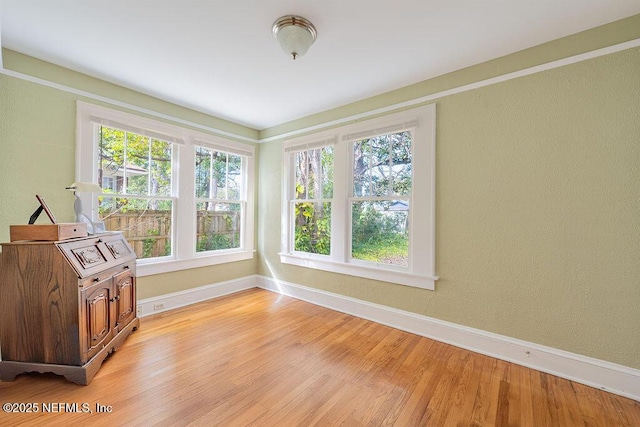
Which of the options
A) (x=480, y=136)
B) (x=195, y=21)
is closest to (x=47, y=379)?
(x=195, y=21)

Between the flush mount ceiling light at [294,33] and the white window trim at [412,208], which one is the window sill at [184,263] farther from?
the flush mount ceiling light at [294,33]

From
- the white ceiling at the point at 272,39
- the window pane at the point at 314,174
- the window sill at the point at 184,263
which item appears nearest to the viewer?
the white ceiling at the point at 272,39

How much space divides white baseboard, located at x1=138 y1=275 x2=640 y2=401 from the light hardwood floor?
8 centimetres

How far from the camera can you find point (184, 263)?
3514 mm

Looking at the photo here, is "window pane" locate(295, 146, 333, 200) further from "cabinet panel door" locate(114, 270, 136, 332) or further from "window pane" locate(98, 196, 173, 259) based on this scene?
"cabinet panel door" locate(114, 270, 136, 332)

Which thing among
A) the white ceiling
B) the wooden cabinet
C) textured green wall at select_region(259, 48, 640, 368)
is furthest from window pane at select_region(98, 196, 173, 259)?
textured green wall at select_region(259, 48, 640, 368)

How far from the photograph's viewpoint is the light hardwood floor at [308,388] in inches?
63.7

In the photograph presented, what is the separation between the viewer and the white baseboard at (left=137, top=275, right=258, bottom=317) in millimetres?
3148

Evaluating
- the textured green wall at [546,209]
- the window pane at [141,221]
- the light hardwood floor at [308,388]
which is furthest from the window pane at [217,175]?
the textured green wall at [546,209]

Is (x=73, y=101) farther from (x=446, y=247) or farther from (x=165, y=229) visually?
(x=446, y=247)

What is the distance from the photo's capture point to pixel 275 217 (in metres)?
4.19

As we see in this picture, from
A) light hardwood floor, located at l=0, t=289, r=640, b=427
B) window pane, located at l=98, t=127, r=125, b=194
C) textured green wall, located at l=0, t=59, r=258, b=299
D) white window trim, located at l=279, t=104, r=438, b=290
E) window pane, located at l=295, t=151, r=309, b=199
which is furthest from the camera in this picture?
window pane, located at l=295, t=151, r=309, b=199

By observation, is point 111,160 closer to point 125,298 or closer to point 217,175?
point 217,175

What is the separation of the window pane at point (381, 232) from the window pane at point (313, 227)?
41 centimetres
